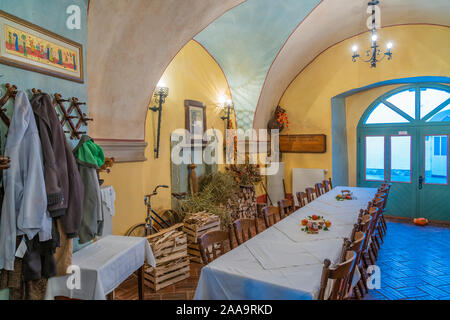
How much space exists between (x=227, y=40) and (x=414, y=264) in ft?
15.4

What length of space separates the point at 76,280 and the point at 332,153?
19.9 ft

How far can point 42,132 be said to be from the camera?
206cm

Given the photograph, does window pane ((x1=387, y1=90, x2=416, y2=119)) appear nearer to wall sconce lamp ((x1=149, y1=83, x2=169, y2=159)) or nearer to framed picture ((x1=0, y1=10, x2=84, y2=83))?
wall sconce lamp ((x1=149, y1=83, x2=169, y2=159))

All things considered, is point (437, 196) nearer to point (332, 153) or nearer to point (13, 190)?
point (332, 153)

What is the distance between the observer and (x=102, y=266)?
2105mm

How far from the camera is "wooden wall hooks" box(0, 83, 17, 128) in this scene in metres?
1.99

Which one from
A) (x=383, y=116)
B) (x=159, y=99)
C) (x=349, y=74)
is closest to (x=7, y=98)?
(x=159, y=99)

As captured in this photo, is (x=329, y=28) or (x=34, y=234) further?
(x=329, y=28)

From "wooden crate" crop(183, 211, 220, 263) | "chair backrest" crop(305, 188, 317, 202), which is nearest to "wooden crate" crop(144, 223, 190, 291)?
"wooden crate" crop(183, 211, 220, 263)

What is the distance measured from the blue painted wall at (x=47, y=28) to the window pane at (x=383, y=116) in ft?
20.8

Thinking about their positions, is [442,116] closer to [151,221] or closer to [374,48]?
[374,48]

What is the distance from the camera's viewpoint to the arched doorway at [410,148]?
20.6 ft

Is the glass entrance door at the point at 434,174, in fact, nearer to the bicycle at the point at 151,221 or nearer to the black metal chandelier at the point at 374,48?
the black metal chandelier at the point at 374,48

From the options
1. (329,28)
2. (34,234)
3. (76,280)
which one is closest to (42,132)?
(34,234)
